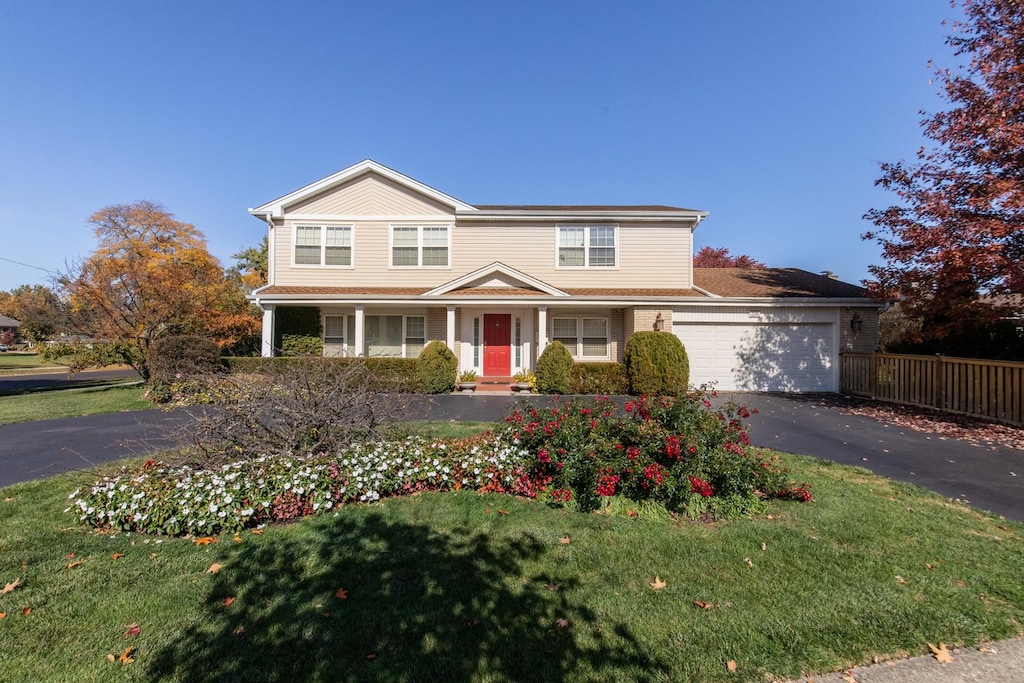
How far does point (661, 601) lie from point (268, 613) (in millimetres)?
2592

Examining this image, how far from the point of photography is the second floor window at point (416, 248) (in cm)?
1631

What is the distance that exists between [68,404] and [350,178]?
10.6m

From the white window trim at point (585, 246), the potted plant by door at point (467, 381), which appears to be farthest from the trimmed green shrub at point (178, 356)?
the white window trim at point (585, 246)

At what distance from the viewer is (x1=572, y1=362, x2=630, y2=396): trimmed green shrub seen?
1363 centimetres

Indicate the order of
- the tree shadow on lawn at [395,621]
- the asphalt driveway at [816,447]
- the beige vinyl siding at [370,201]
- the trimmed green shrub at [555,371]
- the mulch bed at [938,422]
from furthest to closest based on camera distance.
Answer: the beige vinyl siding at [370,201], the trimmed green shrub at [555,371], the mulch bed at [938,422], the asphalt driveway at [816,447], the tree shadow on lawn at [395,621]

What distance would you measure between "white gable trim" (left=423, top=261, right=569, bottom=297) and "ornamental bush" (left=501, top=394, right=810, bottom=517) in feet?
31.4

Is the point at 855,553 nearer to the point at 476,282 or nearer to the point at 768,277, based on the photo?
the point at 476,282

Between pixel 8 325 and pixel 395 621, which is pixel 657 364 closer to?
pixel 395 621

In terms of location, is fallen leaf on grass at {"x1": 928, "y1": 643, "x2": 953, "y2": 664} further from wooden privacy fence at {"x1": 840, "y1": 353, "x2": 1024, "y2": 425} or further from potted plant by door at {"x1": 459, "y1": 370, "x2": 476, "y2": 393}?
potted plant by door at {"x1": 459, "y1": 370, "x2": 476, "y2": 393}

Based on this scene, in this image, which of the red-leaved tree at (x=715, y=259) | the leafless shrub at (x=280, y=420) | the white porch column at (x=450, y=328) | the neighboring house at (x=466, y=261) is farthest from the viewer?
the red-leaved tree at (x=715, y=259)

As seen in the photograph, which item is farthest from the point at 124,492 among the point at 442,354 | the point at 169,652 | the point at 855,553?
the point at 442,354

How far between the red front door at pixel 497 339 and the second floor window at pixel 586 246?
299 centimetres

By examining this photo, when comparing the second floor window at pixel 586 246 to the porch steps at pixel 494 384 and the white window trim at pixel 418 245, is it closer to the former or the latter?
the white window trim at pixel 418 245

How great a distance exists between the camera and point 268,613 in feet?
9.44
